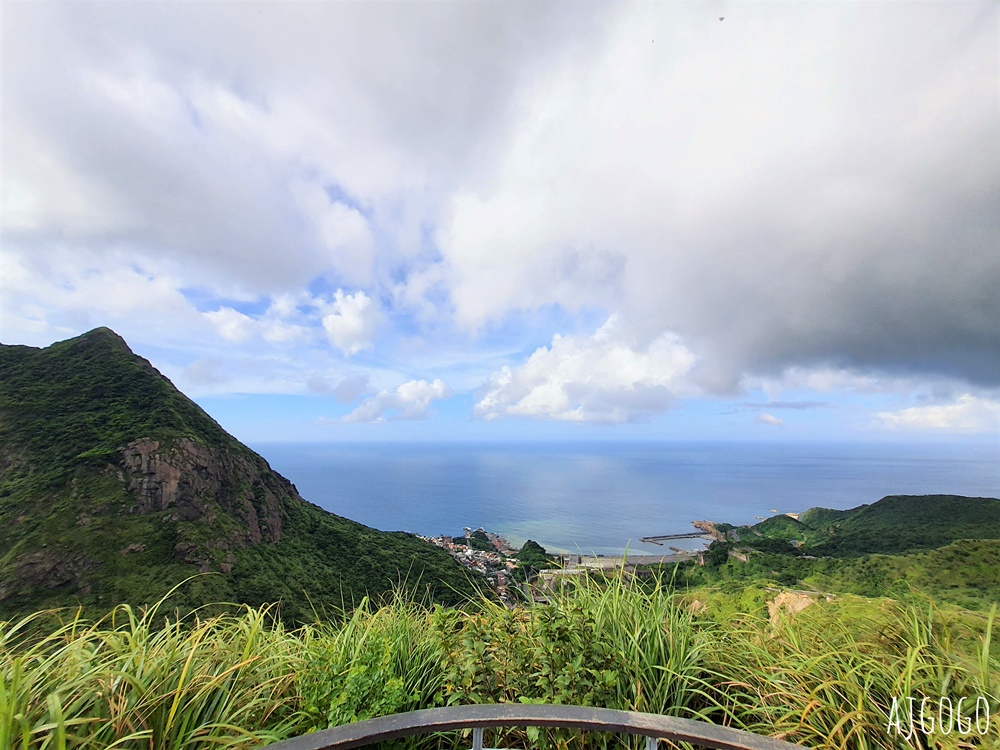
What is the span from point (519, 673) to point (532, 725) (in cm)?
67

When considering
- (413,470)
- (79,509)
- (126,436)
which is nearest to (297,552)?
(79,509)

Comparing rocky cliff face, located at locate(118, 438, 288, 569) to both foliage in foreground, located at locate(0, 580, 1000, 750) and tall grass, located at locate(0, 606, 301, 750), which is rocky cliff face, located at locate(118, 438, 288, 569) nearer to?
tall grass, located at locate(0, 606, 301, 750)

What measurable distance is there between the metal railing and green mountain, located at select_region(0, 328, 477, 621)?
16745 mm

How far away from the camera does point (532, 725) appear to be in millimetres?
1449

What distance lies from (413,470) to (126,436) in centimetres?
14077

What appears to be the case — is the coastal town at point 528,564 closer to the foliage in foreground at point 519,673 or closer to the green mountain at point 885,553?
the foliage in foreground at point 519,673

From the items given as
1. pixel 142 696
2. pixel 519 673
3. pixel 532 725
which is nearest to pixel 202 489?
pixel 142 696

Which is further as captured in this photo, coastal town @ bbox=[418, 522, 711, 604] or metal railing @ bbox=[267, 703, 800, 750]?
coastal town @ bbox=[418, 522, 711, 604]

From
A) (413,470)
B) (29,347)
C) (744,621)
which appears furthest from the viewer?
(413,470)

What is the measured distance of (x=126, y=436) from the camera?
108 feet

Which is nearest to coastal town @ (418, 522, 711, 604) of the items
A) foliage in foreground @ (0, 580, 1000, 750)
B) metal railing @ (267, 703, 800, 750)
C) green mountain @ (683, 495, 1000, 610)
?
foliage in foreground @ (0, 580, 1000, 750)

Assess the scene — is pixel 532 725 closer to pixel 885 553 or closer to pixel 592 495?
pixel 885 553

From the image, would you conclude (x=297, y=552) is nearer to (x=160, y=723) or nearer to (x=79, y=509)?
(x=79, y=509)

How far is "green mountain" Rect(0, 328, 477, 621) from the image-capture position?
2195 cm
